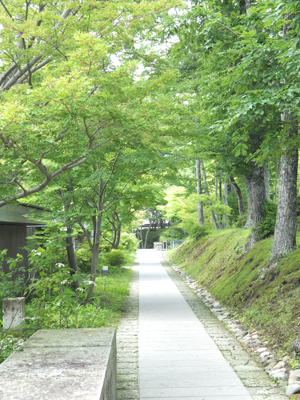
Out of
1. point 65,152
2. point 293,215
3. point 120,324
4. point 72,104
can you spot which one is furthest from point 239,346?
point 72,104

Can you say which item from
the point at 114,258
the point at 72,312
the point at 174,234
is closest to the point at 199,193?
the point at 114,258

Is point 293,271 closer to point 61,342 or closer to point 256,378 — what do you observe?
point 256,378

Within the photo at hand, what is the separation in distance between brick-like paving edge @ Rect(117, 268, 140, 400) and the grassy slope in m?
2.23

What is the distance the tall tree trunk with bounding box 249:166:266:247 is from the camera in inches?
472

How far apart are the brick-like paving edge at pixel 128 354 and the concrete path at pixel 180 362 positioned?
0.10m

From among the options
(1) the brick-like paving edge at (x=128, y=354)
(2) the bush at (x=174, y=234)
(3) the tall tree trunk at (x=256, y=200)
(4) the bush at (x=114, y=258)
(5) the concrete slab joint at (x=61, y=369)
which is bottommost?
(1) the brick-like paving edge at (x=128, y=354)

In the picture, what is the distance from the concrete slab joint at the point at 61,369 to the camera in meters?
2.69

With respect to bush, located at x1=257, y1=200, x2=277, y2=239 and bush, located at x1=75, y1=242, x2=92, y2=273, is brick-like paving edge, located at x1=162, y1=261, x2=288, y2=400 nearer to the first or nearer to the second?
bush, located at x1=257, y1=200, x2=277, y2=239

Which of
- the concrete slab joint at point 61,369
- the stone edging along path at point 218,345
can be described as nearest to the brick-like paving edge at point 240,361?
the stone edging along path at point 218,345

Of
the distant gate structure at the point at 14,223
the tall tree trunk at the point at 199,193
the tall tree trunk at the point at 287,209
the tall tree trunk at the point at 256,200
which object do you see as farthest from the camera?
the tall tree trunk at the point at 199,193

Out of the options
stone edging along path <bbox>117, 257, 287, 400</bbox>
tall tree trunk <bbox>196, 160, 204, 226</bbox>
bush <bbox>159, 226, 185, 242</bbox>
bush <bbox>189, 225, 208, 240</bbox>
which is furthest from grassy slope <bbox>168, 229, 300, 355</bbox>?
bush <bbox>159, 226, 185, 242</bbox>

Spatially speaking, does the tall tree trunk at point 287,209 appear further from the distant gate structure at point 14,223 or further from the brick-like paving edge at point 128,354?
the distant gate structure at point 14,223

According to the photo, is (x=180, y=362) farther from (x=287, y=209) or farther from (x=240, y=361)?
(x=287, y=209)

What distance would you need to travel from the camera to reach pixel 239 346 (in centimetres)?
677
